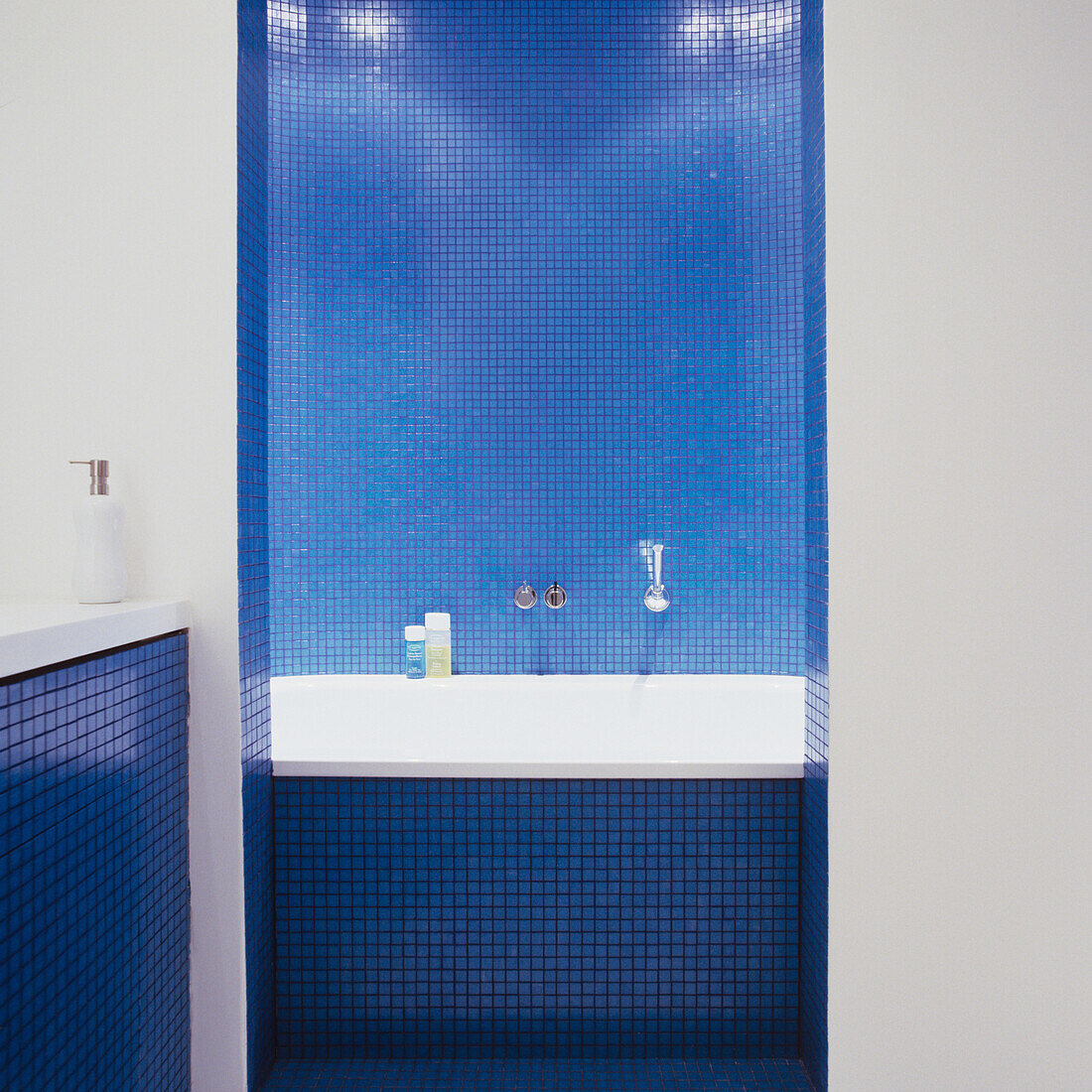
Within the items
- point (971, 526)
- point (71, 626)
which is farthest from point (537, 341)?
point (71, 626)

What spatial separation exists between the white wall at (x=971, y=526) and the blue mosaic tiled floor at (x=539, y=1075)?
1.04 feet

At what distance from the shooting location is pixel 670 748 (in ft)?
7.33

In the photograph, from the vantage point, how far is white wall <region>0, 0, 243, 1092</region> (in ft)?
4.46

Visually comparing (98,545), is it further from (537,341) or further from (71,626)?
(537,341)

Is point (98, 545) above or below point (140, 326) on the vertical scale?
below

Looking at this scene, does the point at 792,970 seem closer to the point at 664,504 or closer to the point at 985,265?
the point at 664,504

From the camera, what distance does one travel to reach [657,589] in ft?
7.58

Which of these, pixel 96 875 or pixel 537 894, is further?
pixel 537 894

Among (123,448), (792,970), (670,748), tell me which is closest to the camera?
(123,448)

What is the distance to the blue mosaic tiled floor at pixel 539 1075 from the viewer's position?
62.1 inches

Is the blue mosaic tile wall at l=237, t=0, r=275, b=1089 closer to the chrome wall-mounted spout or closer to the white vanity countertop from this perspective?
the white vanity countertop

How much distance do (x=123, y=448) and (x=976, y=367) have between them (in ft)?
4.90

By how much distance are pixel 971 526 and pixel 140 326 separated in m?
1.49

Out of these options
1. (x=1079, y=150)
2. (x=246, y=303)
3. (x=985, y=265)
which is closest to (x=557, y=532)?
(x=246, y=303)
